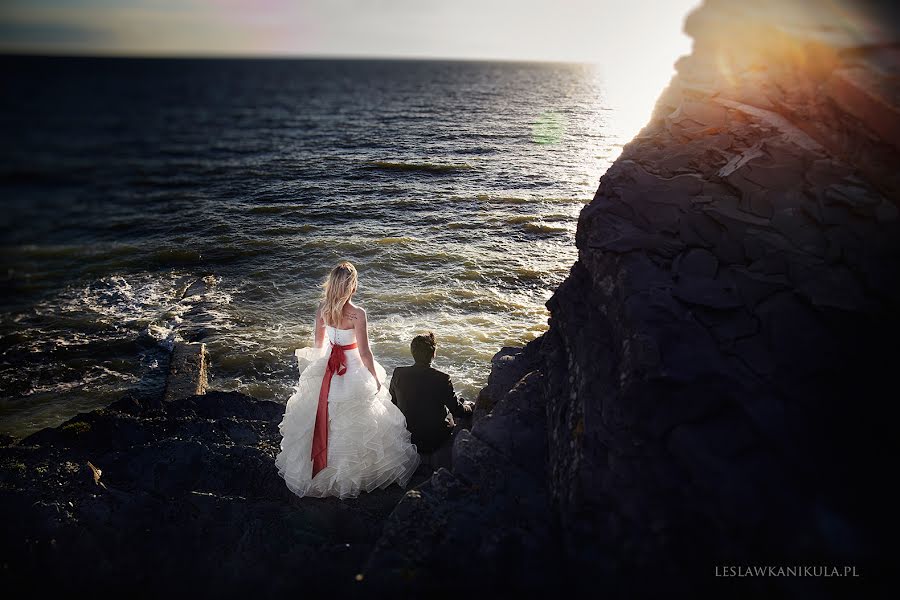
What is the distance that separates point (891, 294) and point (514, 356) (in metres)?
3.70

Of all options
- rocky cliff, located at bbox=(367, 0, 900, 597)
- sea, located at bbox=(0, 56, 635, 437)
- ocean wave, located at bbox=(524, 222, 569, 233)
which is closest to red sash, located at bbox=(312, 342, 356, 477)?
rocky cliff, located at bbox=(367, 0, 900, 597)

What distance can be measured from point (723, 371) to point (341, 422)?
3.70 metres

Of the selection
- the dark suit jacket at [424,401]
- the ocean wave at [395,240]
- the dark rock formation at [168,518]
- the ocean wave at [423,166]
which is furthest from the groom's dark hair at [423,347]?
the ocean wave at [423,166]

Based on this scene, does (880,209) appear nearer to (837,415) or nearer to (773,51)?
(837,415)

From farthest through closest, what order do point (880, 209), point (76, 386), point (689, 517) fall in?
point (76, 386), point (880, 209), point (689, 517)

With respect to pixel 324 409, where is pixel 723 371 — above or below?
above

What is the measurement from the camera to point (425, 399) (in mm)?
5461

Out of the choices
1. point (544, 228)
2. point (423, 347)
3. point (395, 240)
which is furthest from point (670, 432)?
point (544, 228)

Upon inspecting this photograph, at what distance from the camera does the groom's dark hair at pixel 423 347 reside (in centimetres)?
526

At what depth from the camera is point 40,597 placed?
367 centimetres

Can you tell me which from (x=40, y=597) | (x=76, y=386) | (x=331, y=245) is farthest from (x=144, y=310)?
(x=40, y=597)

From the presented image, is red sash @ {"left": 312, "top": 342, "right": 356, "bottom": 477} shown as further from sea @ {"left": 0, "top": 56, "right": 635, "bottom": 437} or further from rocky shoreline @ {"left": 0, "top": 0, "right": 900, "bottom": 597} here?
sea @ {"left": 0, "top": 56, "right": 635, "bottom": 437}

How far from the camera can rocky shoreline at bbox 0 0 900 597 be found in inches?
110

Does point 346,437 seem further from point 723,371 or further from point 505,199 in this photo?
point 505,199
